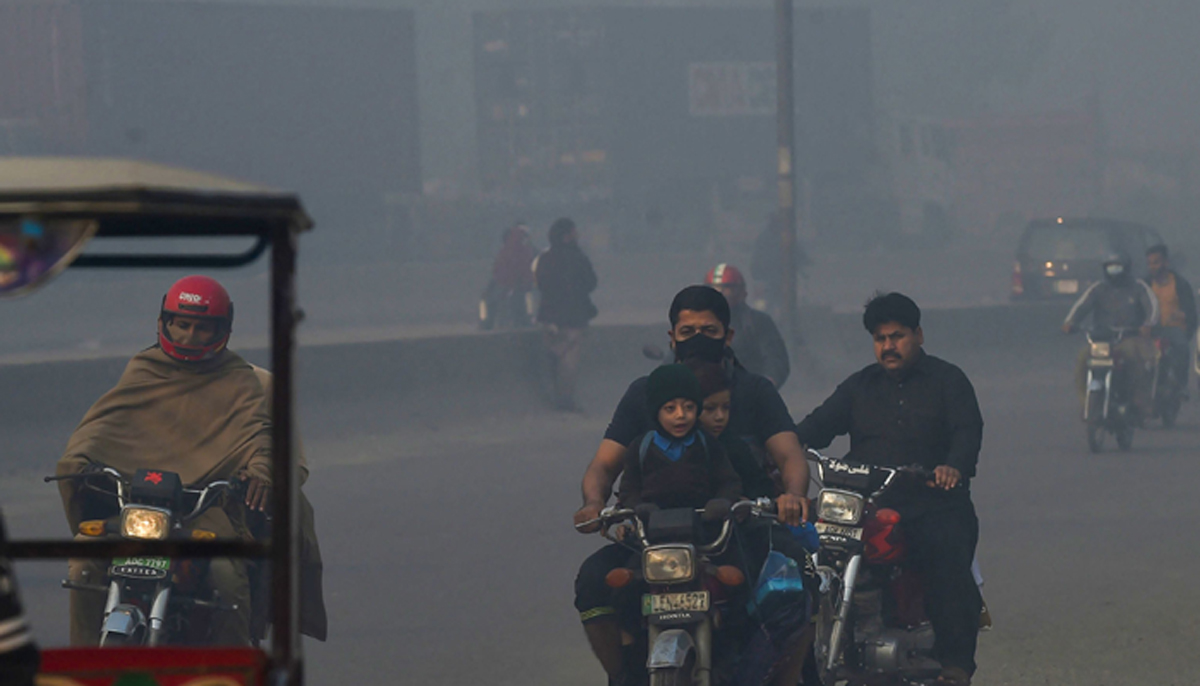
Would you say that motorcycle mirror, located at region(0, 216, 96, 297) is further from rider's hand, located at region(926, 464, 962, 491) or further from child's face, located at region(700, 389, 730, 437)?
rider's hand, located at region(926, 464, 962, 491)

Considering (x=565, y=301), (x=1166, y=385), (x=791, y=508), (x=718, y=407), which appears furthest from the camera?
(x=565, y=301)

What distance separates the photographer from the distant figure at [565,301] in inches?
663

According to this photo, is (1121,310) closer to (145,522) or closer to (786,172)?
(786,172)

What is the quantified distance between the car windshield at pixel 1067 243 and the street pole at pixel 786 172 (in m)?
5.90

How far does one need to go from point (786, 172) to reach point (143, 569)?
15763 mm

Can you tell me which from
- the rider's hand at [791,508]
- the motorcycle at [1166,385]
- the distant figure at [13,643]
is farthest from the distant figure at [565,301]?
the distant figure at [13,643]

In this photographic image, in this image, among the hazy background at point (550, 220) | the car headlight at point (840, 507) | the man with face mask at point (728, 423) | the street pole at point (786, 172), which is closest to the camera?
the man with face mask at point (728, 423)

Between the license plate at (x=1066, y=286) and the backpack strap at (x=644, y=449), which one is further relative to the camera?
the license plate at (x=1066, y=286)

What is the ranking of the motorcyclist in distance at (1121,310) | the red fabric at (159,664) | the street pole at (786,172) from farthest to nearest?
the street pole at (786,172) < the motorcyclist in distance at (1121,310) < the red fabric at (159,664)

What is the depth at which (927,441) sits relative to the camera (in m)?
6.18

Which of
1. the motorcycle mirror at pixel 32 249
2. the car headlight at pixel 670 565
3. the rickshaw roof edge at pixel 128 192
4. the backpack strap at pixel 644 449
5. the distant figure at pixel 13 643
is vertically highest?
the rickshaw roof edge at pixel 128 192

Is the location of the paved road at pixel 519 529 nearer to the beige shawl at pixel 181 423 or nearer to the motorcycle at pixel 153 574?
the beige shawl at pixel 181 423

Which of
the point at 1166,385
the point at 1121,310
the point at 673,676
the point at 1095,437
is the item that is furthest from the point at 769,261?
the point at 673,676

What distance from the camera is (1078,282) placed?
23688 millimetres
